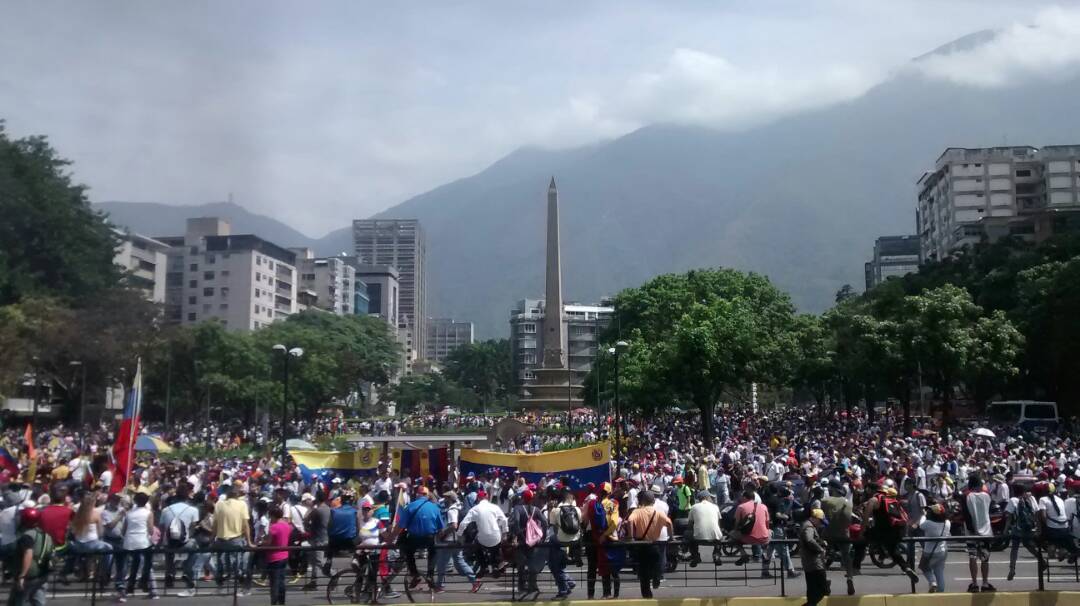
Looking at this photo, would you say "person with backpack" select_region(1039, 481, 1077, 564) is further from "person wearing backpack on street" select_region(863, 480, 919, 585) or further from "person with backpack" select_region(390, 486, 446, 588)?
"person with backpack" select_region(390, 486, 446, 588)

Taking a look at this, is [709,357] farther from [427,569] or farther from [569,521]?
[427,569]

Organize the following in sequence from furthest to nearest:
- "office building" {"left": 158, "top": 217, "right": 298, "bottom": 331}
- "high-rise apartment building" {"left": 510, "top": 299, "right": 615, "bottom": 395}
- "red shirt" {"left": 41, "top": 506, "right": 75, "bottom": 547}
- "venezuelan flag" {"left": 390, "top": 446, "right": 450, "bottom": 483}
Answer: "high-rise apartment building" {"left": 510, "top": 299, "right": 615, "bottom": 395} < "office building" {"left": 158, "top": 217, "right": 298, "bottom": 331} < "venezuelan flag" {"left": 390, "top": 446, "right": 450, "bottom": 483} < "red shirt" {"left": 41, "top": 506, "right": 75, "bottom": 547}

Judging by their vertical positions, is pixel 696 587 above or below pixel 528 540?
below

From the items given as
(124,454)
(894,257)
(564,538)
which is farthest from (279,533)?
(894,257)

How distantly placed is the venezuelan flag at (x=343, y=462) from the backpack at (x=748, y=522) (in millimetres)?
12783

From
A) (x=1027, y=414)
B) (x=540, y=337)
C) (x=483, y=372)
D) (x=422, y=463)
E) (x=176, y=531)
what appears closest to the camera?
(x=176, y=531)

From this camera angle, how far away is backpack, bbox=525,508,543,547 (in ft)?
38.3

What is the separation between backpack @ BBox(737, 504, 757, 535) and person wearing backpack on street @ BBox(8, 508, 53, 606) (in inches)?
306

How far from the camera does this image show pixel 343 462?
2378 cm

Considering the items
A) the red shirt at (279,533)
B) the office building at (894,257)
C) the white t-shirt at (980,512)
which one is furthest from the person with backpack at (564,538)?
the office building at (894,257)

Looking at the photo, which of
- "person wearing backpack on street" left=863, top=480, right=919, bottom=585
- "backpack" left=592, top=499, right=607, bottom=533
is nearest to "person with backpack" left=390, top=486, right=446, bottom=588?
"backpack" left=592, top=499, right=607, bottom=533

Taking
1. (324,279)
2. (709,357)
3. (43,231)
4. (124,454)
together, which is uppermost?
(324,279)

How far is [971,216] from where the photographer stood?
80.3 meters

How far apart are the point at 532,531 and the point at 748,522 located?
2697 millimetres
